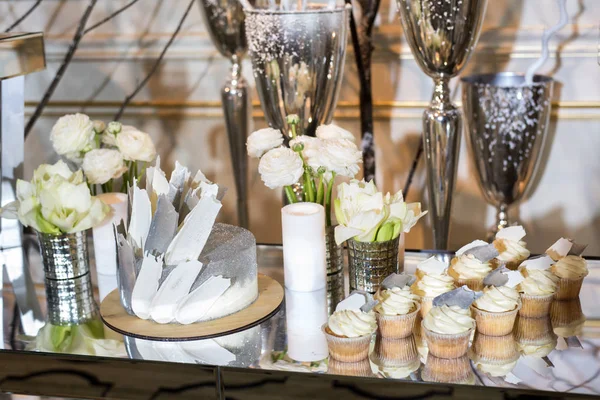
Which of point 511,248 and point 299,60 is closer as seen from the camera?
point 511,248

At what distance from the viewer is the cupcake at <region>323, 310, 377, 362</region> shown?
0.76 meters

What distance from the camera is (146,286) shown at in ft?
2.75

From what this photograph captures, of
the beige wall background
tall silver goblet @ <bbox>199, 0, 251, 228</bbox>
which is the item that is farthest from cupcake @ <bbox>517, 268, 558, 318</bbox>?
A: the beige wall background

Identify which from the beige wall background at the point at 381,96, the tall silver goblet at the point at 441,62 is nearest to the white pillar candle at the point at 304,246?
the tall silver goblet at the point at 441,62

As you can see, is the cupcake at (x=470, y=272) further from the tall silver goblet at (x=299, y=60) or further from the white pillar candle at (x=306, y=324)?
the tall silver goblet at (x=299, y=60)

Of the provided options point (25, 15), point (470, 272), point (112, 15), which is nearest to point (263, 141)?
point (470, 272)

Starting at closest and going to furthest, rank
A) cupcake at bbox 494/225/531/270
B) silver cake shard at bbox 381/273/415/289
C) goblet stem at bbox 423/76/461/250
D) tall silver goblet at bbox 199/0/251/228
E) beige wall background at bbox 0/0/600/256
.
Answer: silver cake shard at bbox 381/273/415/289, cupcake at bbox 494/225/531/270, goblet stem at bbox 423/76/461/250, tall silver goblet at bbox 199/0/251/228, beige wall background at bbox 0/0/600/256

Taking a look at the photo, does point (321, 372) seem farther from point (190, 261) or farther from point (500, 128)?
point (500, 128)

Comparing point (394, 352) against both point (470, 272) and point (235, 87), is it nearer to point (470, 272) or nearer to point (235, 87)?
point (470, 272)

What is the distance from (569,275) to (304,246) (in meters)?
0.28

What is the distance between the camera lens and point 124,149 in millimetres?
1091

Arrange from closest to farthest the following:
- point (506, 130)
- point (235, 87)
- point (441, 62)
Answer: point (441, 62), point (506, 130), point (235, 87)

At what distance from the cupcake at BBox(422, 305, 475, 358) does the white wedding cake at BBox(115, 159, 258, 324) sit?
0.21 metres

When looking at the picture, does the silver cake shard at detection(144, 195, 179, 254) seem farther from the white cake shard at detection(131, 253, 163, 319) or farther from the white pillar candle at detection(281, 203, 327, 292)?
the white pillar candle at detection(281, 203, 327, 292)
